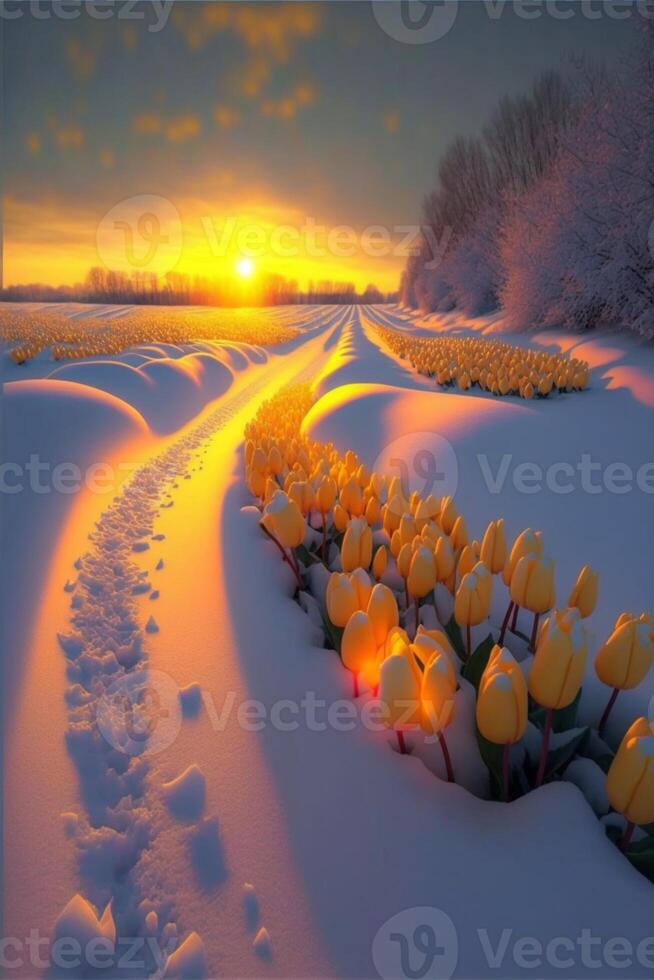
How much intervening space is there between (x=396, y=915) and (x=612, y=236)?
41.3ft

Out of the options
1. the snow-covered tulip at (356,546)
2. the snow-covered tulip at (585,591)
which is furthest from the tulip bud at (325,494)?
the snow-covered tulip at (585,591)

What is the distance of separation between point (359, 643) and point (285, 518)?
3.01 feet

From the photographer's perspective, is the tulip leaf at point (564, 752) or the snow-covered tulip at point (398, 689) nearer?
the snow-covered tulip at point (398, 689)

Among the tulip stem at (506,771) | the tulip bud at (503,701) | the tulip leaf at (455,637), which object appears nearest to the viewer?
the tulip bud at (503,701)

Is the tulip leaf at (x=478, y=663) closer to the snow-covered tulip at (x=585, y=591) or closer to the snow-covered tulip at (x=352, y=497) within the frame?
the snow-covered tulip at (x=585, y=591)

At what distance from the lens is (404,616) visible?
7.22 ft

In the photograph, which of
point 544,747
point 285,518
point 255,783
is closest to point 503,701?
point 544,747

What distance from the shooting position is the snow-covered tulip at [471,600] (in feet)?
5.32

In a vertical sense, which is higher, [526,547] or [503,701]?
[526,547]

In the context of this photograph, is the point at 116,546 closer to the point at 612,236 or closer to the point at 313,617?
the point at 313,617

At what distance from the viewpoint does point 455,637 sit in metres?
1.98

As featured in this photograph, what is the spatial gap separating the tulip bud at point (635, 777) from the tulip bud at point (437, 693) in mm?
396

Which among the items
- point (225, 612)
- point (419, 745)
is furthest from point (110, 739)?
point (419, 745)

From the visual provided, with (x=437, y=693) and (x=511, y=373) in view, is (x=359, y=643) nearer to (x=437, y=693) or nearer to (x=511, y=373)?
(x=437, y=693)
